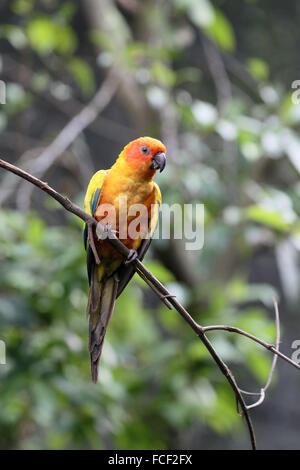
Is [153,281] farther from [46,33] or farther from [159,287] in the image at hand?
[46,33]

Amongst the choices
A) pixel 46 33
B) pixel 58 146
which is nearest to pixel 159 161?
pixel 58 146

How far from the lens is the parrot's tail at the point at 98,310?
3.57 feet

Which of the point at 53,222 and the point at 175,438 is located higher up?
the point at 53,222

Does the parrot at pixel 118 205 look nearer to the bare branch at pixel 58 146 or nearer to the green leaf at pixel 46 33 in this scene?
the bare branch at pixel 58 146

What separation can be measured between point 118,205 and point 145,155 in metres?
0.16

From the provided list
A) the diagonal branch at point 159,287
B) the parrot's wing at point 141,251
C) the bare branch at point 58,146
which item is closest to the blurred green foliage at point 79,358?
the bare branch at point 58,146

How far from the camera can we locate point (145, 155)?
1.27m

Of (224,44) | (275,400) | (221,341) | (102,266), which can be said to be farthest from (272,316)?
(102,266)

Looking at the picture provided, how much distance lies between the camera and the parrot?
1.26 m

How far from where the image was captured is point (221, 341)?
7.79ft

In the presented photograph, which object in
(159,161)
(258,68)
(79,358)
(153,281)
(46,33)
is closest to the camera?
(153,281)

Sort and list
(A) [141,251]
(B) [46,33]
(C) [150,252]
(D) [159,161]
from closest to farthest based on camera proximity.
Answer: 1. (D) [159,161]
2. (A) [141,251]
3. (C) [150,252]
4. (B) [46,33]
